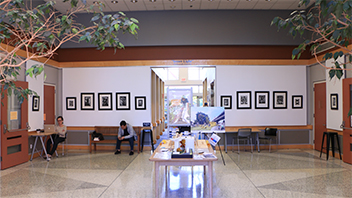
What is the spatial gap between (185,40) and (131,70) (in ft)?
7.64

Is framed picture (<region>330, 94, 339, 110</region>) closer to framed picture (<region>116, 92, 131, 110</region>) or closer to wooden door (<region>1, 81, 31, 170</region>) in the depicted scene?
framed picture (<region>116, 92, 131, 110</region>)

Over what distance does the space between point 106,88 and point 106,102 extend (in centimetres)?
54

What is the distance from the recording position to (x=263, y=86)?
9406mm

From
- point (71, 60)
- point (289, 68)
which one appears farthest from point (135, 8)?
point (289, 68)

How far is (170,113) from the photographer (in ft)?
35.2

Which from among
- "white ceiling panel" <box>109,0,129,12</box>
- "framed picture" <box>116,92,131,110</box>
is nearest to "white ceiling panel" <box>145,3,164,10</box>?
"white ceiling panel" <box>109,0,129,12</box>

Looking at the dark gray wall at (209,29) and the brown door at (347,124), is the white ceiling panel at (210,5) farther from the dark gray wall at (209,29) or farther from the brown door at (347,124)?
the brown door at (347,124)

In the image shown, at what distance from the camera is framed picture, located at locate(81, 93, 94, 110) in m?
9.54

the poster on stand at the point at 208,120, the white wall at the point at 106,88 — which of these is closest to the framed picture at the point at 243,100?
the poster on stand at the point at 208,120

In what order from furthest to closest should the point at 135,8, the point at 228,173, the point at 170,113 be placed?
the point at 170,113 → the point at 135,8 → the point at 228,173

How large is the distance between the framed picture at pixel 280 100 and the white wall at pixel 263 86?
11 cm

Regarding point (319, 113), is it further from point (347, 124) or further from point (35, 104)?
point (35, 104)

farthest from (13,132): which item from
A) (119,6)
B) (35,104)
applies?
(119,6)

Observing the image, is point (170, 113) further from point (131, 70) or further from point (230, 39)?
point (230, 39)
